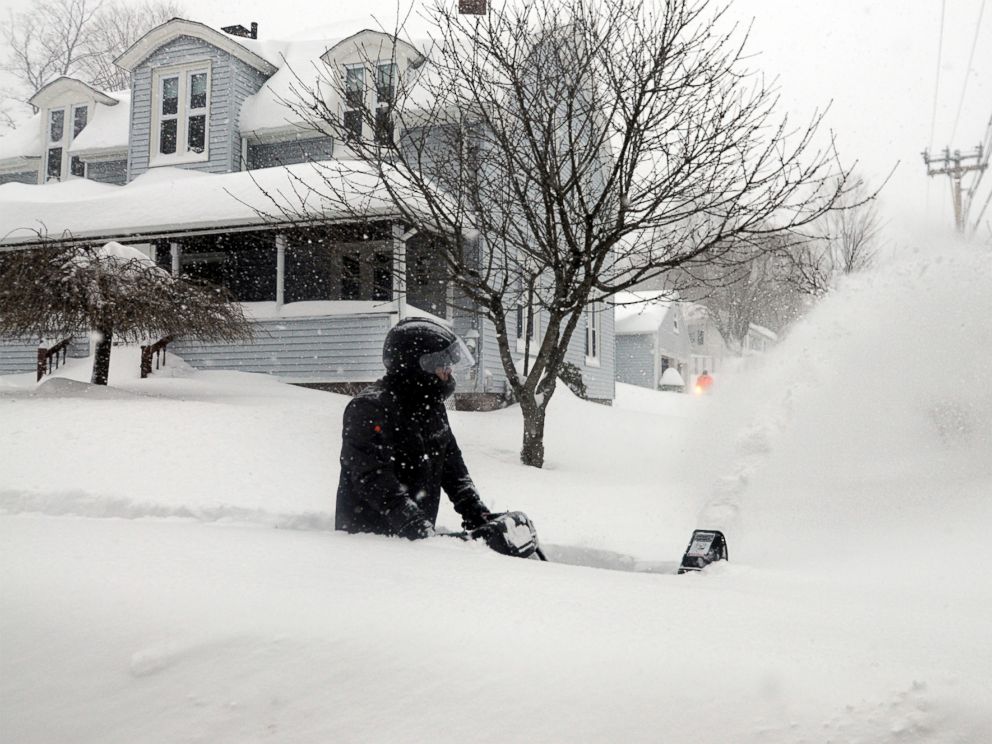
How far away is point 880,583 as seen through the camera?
112 inches

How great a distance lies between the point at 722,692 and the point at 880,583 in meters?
1.49

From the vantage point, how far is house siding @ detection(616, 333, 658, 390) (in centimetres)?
3478

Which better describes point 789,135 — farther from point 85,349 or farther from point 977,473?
point 85,349

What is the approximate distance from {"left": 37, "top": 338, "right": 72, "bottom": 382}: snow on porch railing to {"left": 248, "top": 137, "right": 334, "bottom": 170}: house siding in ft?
17.5

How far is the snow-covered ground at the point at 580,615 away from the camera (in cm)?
167

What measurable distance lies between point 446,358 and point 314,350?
34.5ft

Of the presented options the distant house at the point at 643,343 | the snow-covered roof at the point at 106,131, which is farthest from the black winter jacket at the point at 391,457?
the distant house at the point at 643,343

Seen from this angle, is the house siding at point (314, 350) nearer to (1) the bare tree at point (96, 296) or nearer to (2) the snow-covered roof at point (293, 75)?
(1) the bare tree at point (96, 296)

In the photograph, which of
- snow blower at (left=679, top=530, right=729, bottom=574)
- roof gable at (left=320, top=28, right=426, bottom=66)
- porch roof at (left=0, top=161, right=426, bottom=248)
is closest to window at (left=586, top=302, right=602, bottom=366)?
roof gable at (left=320, top=28, right=426, bottom=66)

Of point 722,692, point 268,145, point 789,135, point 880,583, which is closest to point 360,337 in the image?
point 268,145

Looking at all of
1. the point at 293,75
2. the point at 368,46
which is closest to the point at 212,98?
the point at 293,75

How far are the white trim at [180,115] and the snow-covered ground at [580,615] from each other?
42.4 ft

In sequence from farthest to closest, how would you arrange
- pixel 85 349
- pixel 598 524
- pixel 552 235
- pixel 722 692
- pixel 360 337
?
pixel 85 349, pixel 360 337, pixel 552 235, pixel 598 524, pixel 722 692

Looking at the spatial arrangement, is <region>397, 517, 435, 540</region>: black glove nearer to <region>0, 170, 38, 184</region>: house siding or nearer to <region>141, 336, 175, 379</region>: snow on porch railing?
<region>141, 336, 175, 379</region>: snow on porch railing
